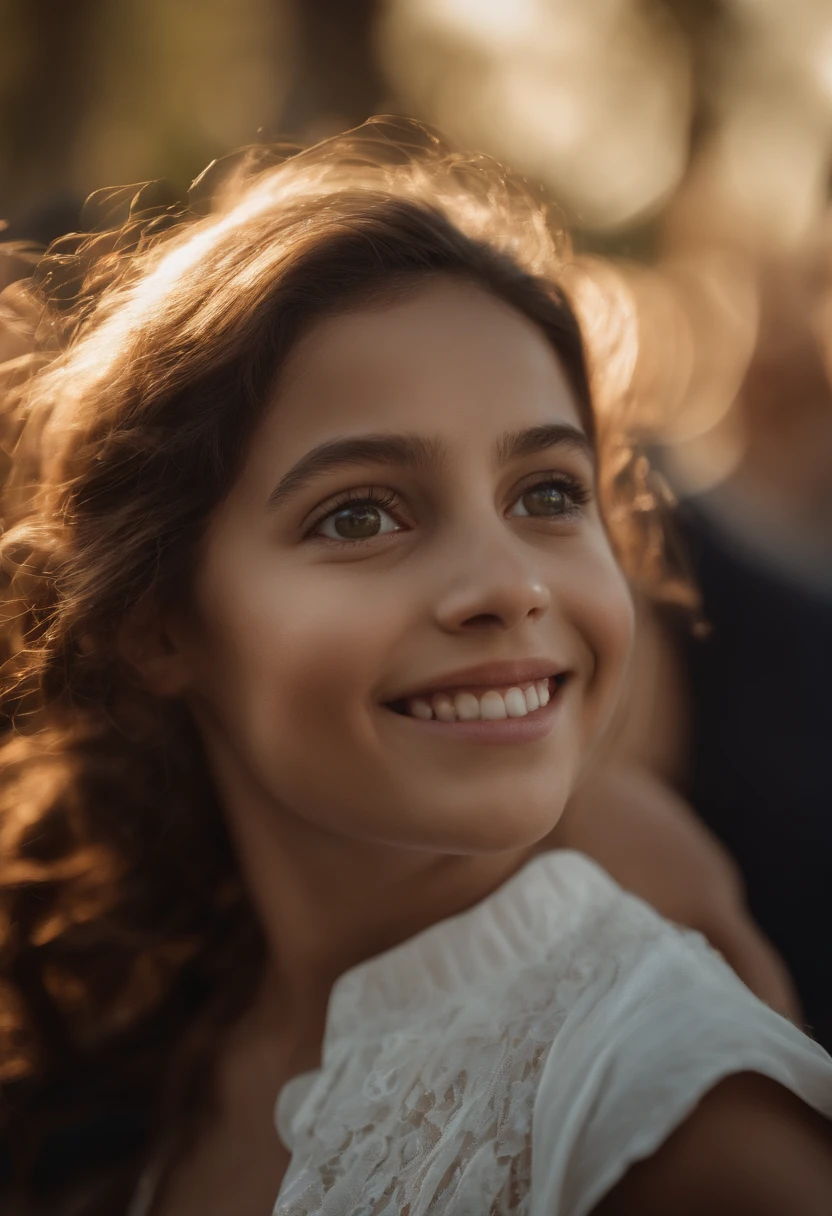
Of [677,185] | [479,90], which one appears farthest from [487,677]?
[479,90]

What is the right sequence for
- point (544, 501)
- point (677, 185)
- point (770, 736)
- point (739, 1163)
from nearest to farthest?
point (739, 1163)
point (544, 501)
point (770, 736)
point (677, 185)

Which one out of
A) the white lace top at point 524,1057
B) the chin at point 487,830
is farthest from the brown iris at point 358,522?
the white lace top at point 524,1057

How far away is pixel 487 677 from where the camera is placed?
2.76ft

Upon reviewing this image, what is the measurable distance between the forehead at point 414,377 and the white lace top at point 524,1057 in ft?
1.50

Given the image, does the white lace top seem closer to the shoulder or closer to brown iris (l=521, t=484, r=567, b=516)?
the shoulder

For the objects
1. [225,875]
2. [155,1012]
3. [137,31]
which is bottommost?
[155,1012]

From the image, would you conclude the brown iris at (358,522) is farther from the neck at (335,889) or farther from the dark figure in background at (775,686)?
the dark figure in background at (775,686)

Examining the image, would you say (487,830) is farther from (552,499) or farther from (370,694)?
(552,499)

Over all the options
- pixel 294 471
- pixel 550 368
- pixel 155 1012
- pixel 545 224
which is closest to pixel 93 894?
pixel 155 1012

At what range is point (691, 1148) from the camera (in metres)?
0.67

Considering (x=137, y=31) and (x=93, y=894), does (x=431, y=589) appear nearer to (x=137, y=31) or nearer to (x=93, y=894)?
(x=93, y=894)

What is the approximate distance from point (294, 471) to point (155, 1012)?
827mm

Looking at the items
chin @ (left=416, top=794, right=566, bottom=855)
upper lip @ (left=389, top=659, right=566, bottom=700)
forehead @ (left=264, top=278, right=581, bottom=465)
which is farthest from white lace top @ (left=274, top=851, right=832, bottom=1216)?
forehead @ (left=264, top=278, right=581, bottom=465)

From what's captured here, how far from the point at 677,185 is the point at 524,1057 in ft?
8.95
